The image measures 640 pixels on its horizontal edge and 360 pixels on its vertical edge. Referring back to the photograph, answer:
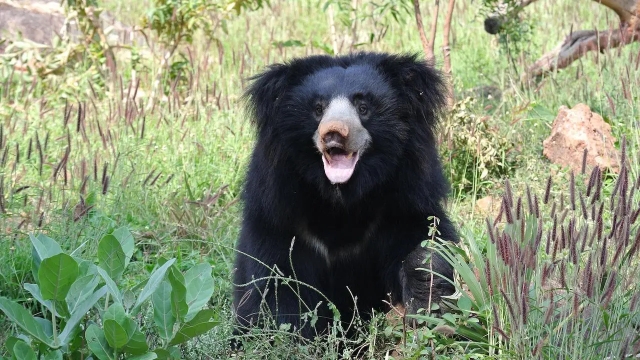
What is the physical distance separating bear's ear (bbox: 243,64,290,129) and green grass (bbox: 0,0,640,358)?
17.1 inches

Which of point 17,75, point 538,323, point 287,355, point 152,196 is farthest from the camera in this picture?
point 17,75

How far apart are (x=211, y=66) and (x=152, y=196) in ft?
9.59

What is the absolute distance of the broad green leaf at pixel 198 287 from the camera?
3199mm

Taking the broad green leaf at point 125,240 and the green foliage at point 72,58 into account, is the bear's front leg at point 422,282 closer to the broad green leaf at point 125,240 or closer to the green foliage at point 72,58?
the broad green leaf at point 125,240

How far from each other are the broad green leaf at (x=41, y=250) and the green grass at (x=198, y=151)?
2.13 feet

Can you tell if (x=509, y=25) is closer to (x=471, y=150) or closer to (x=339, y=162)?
(x=471, y=150)

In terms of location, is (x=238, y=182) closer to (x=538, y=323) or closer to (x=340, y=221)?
(x=340, y=221)

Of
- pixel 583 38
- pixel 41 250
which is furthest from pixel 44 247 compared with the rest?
pixel 583 38

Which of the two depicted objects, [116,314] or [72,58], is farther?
[72,58]

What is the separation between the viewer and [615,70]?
682 cm

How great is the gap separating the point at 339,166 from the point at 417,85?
0.53 metres

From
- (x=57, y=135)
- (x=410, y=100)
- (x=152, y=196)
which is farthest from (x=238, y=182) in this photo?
(x=410, y=100)

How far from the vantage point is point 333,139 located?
12.9 feet

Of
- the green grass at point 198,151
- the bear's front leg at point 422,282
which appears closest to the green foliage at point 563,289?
the green grass at point 198,151
